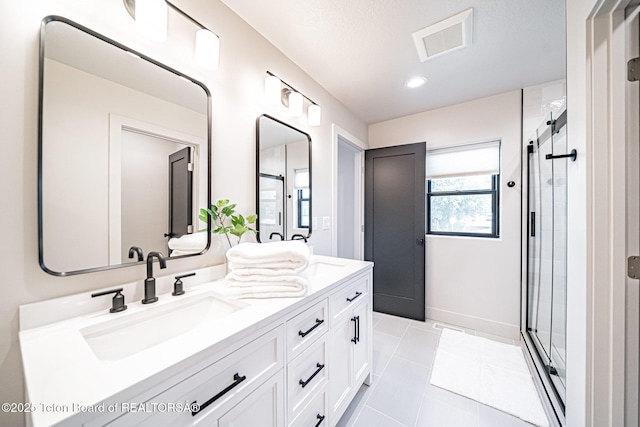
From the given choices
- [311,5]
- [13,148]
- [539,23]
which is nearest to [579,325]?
[539,23]

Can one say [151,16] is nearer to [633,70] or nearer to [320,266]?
A: [320,266]

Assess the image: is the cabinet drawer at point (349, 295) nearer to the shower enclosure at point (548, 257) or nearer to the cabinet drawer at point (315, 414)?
the cabinet drawer at point (315, 414)

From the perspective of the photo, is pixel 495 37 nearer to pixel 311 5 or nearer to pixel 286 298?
pixel 311 5

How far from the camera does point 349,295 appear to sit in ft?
4.43

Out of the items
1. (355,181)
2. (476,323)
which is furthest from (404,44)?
(476,323)

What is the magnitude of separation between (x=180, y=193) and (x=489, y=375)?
2478 millimetres

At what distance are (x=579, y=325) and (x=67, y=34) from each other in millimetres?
2290

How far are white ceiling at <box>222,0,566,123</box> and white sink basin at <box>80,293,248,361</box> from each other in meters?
1.62

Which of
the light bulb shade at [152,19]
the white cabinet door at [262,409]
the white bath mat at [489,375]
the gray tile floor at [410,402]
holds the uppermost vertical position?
the light bulb shade at [152,19]

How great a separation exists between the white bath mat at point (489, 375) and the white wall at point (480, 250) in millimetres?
316

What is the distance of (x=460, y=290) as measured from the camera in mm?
2486

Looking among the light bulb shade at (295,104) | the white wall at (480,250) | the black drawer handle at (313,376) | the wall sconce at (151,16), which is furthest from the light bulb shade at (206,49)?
the white wall at (480,250)

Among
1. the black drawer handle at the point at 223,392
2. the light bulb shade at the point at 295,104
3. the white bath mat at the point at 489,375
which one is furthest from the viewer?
the light bulb shade at the point at 295,104

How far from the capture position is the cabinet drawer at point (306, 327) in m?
0.91
